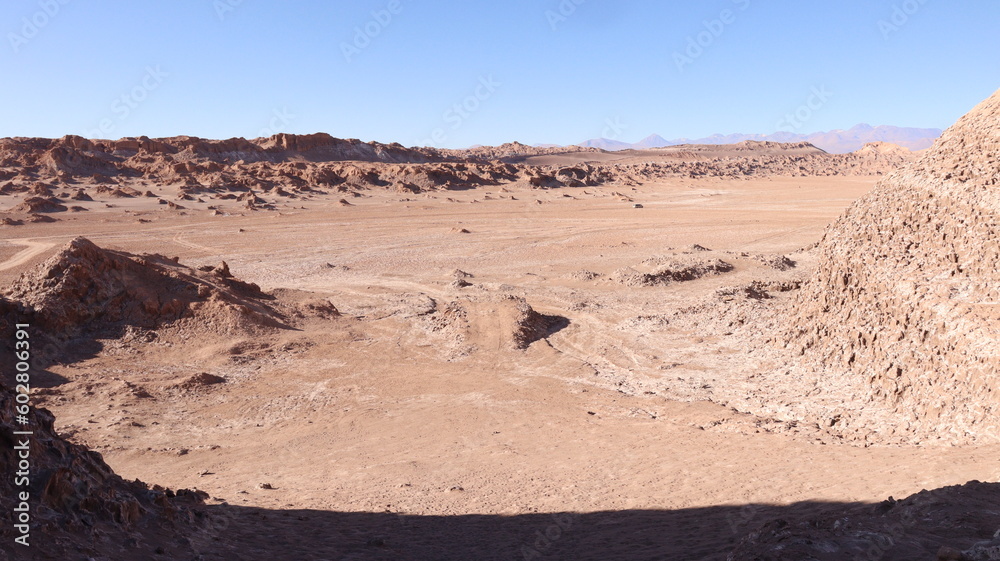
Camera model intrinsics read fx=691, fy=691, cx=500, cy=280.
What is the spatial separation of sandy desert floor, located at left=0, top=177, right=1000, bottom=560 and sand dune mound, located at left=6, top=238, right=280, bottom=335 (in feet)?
2.66

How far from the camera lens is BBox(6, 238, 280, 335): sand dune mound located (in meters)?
13.9

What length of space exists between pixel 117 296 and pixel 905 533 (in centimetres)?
1488

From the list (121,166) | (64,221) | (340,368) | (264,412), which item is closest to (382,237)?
(64,221)

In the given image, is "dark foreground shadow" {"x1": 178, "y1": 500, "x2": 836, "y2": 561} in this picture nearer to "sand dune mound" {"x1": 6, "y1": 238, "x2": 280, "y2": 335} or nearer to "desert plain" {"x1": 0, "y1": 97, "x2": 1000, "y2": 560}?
"desert plain" {"x1": 0, "y1": 97, "x2": 1000, "y2": 560}

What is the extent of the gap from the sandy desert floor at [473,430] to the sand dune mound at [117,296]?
810 mm

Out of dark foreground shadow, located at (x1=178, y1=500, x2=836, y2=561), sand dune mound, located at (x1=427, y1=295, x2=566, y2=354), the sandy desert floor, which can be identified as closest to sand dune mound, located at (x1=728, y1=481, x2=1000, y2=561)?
dark foreground shadow, located at (x1=178, y1=500, x2=836, y2=561)

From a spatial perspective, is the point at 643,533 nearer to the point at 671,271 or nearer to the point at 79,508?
the point at 79,508

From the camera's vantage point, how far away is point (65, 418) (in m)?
10.4

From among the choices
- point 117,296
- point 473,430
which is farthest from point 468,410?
point 117,296

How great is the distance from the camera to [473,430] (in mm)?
9961

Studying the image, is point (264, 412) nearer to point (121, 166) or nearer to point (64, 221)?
point (64, 221)

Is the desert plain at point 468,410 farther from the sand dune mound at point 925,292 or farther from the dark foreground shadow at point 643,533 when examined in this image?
the sand dune mound at point 925,292

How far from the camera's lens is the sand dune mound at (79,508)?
4621 mm

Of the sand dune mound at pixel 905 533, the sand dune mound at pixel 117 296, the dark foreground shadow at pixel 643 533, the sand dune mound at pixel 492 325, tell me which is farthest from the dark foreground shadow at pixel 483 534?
the sand dune mound at pixel 117 296
